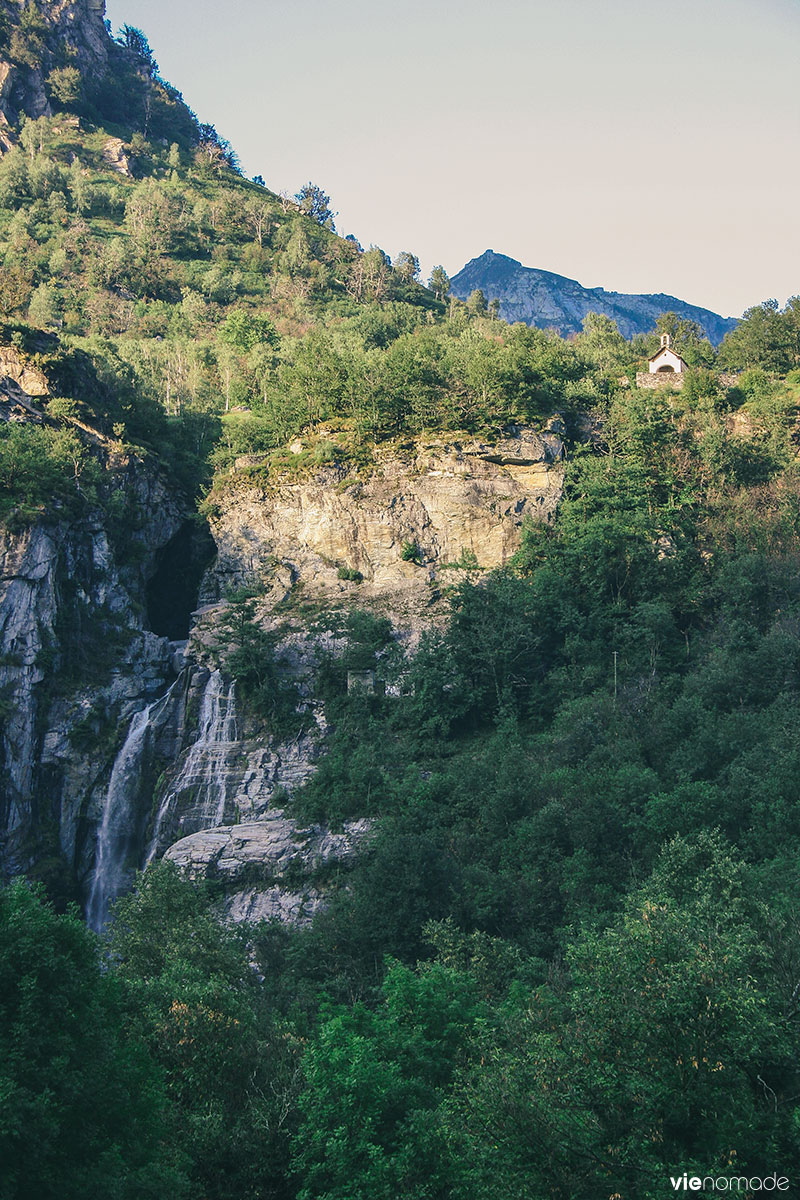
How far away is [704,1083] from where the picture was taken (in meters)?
12.8

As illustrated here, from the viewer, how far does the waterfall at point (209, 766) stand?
3909 centimetres

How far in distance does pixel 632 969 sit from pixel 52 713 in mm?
33181

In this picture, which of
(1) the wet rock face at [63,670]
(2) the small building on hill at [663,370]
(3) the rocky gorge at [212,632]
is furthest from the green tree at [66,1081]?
(2) the small building on hill at [663,370]

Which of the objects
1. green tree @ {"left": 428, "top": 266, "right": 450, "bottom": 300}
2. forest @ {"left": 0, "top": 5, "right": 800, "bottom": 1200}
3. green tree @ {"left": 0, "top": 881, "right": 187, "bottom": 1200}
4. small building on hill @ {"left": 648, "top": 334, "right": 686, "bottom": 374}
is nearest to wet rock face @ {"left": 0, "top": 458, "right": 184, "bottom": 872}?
forest @ {"left": 0, "top": 5, "right": 800, "bottom": 1200}

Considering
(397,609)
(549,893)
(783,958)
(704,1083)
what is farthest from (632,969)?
(397,609)

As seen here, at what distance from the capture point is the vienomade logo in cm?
1162

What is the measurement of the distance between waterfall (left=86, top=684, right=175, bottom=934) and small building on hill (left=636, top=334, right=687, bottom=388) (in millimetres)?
32537

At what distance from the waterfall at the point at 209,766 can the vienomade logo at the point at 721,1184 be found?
A: 29.0m

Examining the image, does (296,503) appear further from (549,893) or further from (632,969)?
(632,969)

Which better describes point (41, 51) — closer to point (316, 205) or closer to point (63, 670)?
point (316, 205)

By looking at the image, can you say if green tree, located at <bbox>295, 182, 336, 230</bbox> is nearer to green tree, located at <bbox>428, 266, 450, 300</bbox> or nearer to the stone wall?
green tree, located at <bbox>428, 266, 450, 300</bbox>

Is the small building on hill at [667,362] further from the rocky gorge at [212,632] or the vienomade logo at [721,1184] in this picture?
the vienomade logo at [721,1184]

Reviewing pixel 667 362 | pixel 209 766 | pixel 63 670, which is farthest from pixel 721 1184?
pixel 667 362

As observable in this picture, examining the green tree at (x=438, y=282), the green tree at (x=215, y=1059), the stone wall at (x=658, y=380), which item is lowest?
the green tree at (x=215, y=1059)
